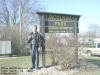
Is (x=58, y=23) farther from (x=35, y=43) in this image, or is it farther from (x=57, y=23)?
(x=35, y=43)

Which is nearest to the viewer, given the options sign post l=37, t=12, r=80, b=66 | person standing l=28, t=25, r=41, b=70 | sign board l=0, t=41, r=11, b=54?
A: person standing l=28, t=25, r=41, b=70

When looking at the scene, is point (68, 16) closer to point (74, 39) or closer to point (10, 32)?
point (74, 39)

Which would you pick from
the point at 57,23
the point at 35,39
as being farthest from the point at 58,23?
the point at 35,39

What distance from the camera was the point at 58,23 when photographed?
24.4ft

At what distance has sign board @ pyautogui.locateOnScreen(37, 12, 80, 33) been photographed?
24.0ft

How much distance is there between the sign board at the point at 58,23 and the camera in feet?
24.0

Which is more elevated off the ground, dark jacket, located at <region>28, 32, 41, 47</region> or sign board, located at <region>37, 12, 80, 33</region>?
sign board, located at <region>37, 12, 80, 33</region>

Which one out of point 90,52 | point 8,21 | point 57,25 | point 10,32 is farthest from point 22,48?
point 8,21

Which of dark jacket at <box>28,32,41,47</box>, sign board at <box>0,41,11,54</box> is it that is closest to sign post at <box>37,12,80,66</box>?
dark jacket at <box>28,32,41,47</box>

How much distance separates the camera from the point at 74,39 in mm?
6188

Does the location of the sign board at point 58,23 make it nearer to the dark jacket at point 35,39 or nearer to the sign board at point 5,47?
the dark jacket at point 35,39

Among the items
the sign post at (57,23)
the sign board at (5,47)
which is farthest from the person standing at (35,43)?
the sign board at (5,47)

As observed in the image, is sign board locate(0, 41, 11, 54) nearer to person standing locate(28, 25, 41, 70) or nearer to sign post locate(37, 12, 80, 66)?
sign post locate(37, 12, 80, 66)

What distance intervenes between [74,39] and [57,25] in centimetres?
160
